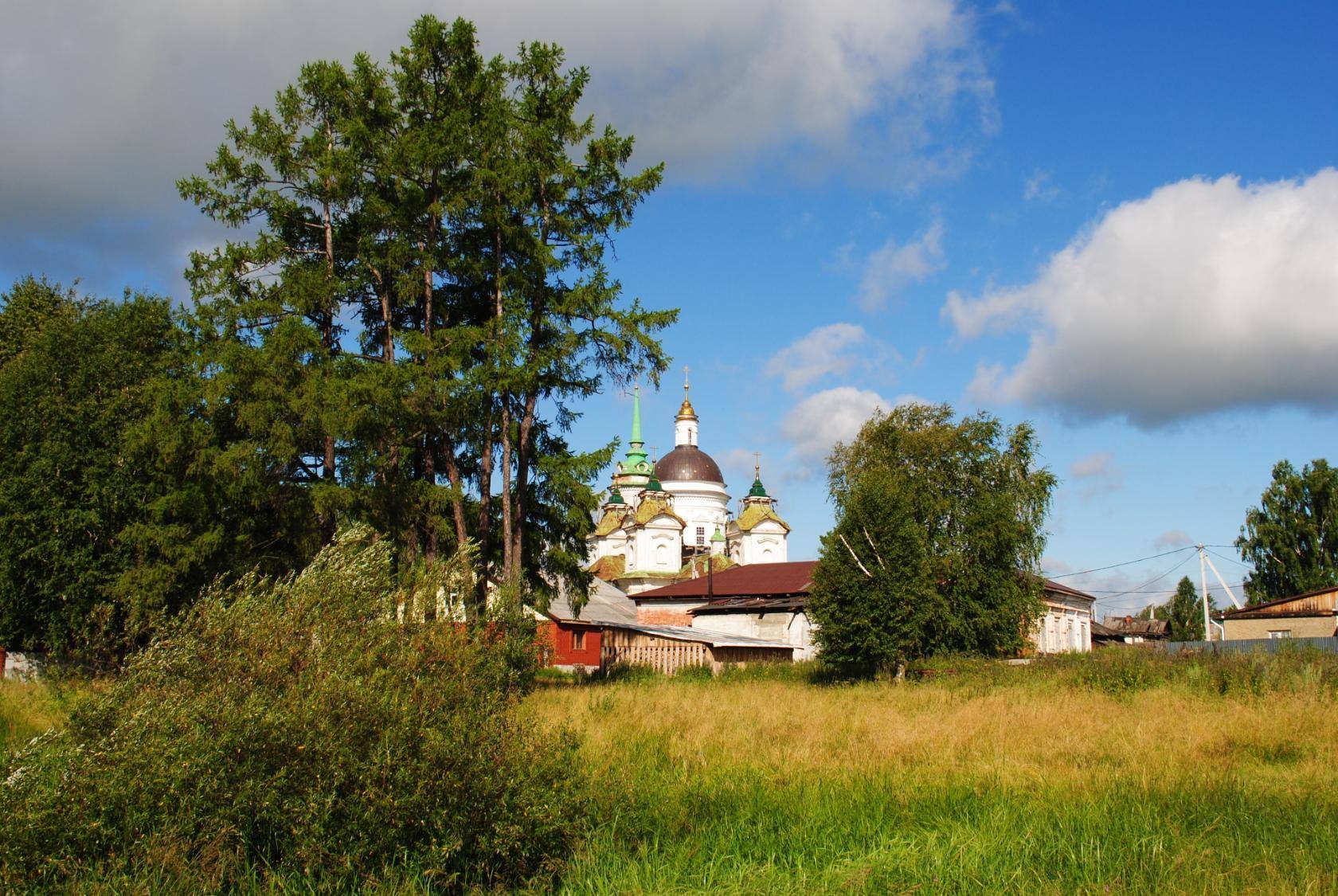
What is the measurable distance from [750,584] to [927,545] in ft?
55.4

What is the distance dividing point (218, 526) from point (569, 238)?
9.71 metres

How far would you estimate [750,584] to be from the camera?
149 feet

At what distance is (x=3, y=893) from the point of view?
215 inches

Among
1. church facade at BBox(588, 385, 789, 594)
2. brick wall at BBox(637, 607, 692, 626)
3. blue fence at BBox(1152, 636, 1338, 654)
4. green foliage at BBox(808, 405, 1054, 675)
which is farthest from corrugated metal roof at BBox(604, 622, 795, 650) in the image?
church facade at BBox(588, 385, 789, 594)

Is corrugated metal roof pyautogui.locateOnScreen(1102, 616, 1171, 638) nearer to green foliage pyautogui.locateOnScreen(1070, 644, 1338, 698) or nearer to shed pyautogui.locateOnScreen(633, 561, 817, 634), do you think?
shed pyautogui.locateOnScreen(633, 561, 817, 634)

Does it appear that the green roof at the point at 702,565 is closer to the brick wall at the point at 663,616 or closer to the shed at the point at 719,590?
the shed at the point at 719,590

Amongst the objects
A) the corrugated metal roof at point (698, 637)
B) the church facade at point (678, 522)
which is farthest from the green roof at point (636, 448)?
the corrugated metal roof at point (698, 637)

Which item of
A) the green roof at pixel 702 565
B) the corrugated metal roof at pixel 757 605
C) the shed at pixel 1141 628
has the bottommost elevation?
the shed at pixel 1141 628

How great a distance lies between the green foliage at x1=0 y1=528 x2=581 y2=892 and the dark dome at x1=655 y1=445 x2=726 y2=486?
74768 millimetres

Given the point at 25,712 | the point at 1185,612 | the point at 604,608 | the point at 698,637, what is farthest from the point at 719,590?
the point at 1185,612

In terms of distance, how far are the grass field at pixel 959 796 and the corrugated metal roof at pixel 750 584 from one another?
27.2m

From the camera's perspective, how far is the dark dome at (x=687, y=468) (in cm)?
8169

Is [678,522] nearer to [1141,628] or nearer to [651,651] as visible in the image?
[1141,628]

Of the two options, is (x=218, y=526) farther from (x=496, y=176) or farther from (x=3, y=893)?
(x=3, y=893)
